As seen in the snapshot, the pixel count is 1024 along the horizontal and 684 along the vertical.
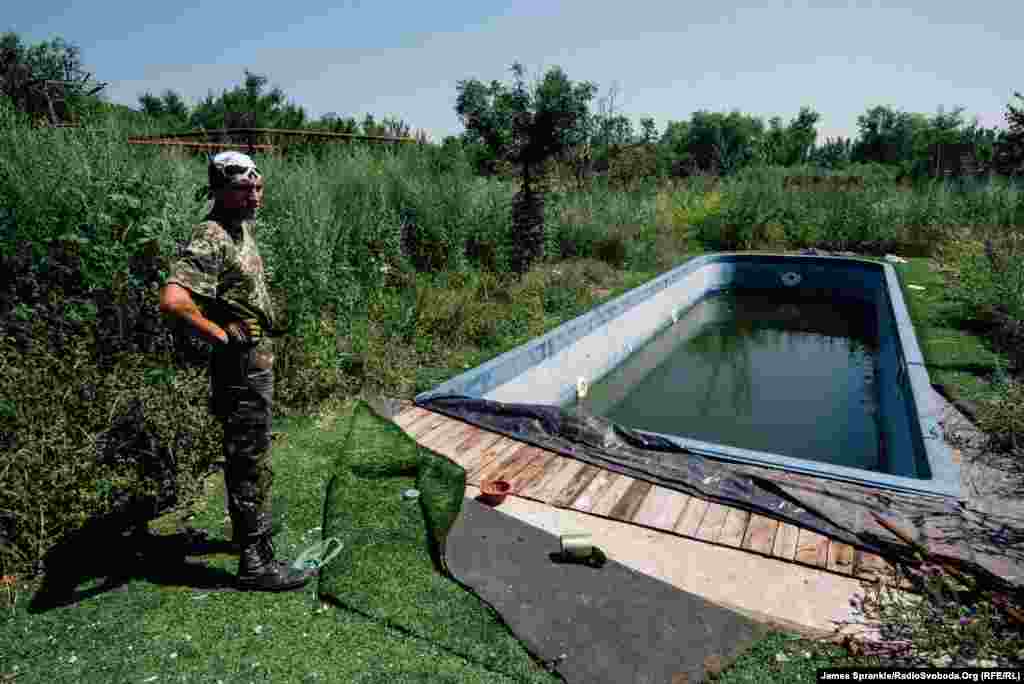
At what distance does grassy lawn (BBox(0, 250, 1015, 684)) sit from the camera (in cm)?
209

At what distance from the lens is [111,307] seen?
12.8 feet

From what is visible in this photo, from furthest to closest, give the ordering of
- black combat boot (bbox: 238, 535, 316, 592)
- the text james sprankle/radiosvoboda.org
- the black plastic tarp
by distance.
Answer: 1. the black plastic tarp
2. black combat boot (bbox: 238, 535, 316, 592)
3. the text james sprankle/radiosvoboda.org

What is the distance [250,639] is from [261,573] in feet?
1.01

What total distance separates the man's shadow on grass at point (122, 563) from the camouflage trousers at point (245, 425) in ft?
1.28

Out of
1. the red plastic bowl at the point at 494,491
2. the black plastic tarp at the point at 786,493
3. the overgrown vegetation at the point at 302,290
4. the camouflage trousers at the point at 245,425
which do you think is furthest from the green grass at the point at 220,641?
the black plastic tarp at the point at 786,493

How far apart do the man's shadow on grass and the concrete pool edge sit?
2.11 meters

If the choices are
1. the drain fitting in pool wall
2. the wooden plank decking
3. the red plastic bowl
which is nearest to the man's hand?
the red plastic bowl

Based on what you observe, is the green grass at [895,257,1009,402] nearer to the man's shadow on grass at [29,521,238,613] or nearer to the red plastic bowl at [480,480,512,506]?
the red plastic bowl at [480,480,512,506]

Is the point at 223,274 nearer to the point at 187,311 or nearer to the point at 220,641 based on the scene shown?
the point at 187,311

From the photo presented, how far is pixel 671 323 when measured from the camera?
33.1ft

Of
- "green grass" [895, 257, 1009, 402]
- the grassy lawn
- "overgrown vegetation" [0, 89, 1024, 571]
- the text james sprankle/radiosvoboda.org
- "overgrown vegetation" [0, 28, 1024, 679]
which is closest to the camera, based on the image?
the text james sprankle/radiosvoboda.org

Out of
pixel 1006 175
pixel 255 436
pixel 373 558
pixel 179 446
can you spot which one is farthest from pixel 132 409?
pixel 1006 175

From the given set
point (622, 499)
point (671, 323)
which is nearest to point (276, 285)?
point (622, 499)

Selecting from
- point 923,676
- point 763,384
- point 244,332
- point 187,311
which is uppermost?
point 187,311
